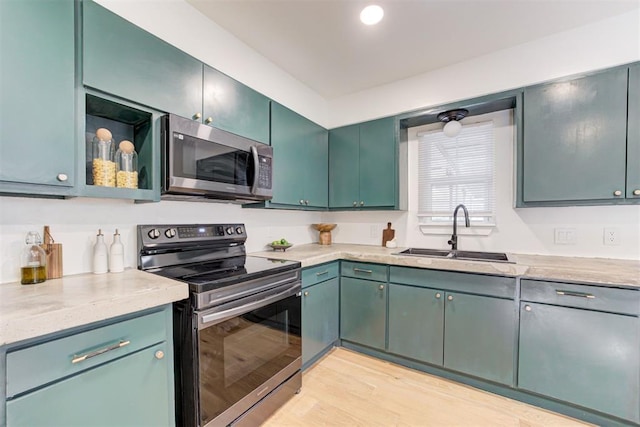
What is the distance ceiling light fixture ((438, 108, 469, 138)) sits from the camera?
236 centimetres

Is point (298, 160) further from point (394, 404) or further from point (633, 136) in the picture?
point (633, 136)

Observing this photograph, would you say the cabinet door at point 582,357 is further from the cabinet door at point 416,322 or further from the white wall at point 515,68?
the white wall at point 515,68

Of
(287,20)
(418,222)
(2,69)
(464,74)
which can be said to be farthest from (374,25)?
(2,69)

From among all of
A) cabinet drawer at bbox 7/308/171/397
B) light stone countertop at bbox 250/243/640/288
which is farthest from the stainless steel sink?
cabinet drawer at bbox 7/308/171/397

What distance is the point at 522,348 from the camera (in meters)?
1.75

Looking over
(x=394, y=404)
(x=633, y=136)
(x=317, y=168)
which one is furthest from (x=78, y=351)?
(x=633, y=136)

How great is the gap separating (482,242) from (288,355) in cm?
190

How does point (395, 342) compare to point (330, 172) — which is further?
point (330, 172)

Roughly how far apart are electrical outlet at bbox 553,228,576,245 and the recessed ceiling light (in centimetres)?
208

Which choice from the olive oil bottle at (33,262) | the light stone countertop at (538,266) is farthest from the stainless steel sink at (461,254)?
the olive oil bottle at (33,262)

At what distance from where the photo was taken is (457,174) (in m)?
2.53

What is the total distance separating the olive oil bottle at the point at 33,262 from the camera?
1165 mm

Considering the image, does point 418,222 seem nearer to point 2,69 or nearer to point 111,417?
point 111,417

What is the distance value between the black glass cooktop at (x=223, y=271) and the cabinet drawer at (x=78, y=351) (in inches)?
8.4
